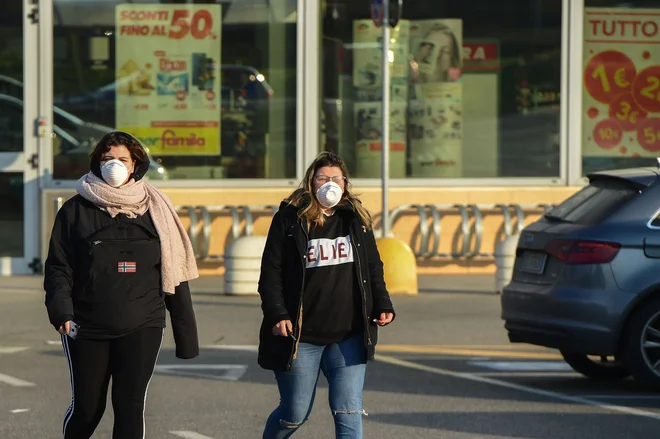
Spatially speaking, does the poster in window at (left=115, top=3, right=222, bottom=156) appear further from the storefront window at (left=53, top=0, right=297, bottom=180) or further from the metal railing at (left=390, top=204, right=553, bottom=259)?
the metal railing at (left=390, top=204, right=553, bottom=259)

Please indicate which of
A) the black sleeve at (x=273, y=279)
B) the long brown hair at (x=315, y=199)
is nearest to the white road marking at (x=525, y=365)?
the long brown hair at (x=315, y=199)

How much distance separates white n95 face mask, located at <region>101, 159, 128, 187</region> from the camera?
585cm

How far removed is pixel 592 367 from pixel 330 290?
4581 millimetres

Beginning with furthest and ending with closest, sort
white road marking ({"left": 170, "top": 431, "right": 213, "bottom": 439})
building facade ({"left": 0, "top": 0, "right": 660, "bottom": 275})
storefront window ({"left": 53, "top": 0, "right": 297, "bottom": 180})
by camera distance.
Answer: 1. storefront window ({"left": 53, "top": 0, "right": 297, "bottom": 180})
2. building facade ({"left": 0, "top": 0, "right": 660, "bottom": 275})
3. white road marking ({"left": 170, "top": 431, "right": 213, "bottom": 439})

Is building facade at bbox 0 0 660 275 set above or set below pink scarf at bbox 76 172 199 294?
above

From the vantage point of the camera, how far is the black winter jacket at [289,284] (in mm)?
5988

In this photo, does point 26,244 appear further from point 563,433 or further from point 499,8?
point 563,433

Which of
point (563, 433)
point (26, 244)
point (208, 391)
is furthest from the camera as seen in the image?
point (26, 244)

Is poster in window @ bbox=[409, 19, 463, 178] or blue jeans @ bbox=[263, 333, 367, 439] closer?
blue jeans @ bbox=[263, 333, 367, 439]

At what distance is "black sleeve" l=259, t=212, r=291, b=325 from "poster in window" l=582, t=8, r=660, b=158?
13.3 metres

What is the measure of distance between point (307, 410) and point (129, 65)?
495 inches

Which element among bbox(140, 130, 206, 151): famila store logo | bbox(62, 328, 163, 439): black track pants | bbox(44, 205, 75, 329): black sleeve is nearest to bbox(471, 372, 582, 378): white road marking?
bbox(62, 328, 163, 439): black track pants

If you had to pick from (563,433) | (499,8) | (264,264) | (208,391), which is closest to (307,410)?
(264,264)

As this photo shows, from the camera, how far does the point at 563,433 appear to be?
25.9 feet
